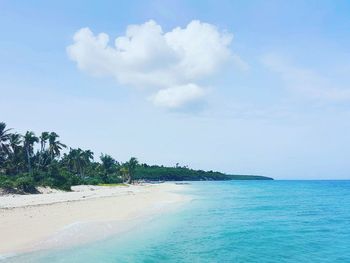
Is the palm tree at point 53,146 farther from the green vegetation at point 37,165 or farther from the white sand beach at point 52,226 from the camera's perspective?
the white sand beach at point 52,226

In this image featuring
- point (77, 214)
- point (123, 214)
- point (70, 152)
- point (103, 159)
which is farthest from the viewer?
point (103, 159)

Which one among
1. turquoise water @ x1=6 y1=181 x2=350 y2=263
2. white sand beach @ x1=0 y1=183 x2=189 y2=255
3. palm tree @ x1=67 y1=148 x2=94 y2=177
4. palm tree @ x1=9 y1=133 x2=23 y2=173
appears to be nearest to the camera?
turquoise water @ x1=6 y1=181 x2=350 y2=263

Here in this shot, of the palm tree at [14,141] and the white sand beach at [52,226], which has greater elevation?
the palm tree at [14,141]

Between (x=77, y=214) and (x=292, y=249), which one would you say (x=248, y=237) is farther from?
(x=77, y=214)

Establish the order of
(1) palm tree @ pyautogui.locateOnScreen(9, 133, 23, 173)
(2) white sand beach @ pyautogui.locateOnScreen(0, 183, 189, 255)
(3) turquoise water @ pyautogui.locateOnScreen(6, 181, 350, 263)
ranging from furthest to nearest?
1. (1) palm tree @ pyautogui.locateOnScreen(9, 133, 23, 173)
2. (2) white sand beach @ pyautogui.locateOnScreen(0, 183, 189, 255)
3. (3) turquoise water @ pyautogui.locateOnScreen(6, 181, 350, 263)

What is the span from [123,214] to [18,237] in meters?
15.9

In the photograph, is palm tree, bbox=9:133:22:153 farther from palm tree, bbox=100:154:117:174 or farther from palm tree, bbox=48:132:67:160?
palm tree, bbox=100:154:117:174

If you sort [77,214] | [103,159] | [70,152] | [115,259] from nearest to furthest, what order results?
[115,259] → [77,214] → [70,152] → [103,159]

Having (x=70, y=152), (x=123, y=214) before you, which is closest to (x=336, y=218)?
(x=123, y=214)

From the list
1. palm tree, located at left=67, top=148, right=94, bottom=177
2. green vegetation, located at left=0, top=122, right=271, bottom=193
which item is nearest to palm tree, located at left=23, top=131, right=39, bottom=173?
green vegetation, located at left=0, top=122, right=271, bottom=193

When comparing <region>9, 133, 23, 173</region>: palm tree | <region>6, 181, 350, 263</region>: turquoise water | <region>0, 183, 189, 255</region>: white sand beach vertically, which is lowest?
<region>6, 181, 350, 263</region>: turquoise water

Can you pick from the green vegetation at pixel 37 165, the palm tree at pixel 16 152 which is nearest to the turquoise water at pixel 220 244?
the green vegetation at pixel 37 165

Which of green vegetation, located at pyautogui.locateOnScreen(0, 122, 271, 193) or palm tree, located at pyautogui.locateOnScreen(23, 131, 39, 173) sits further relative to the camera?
palm tree, located at pyautogui.locateOnScreen(23, 131, 39, 173)

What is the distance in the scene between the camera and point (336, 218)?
3681 cm
